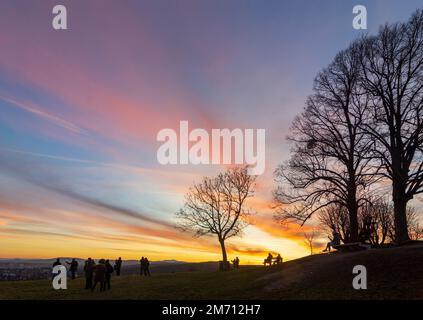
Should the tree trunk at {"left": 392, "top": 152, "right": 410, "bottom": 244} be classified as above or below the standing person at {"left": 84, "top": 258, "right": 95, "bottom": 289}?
above

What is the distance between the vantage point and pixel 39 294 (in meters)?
24.5

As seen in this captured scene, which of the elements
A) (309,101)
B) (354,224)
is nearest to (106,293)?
(354,224)

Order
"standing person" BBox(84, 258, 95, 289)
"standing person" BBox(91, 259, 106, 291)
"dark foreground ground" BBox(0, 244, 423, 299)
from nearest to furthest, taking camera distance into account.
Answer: "dark foreground ground" BBox(0, 244, 423, 299), "standing person" BBox(91, 259, 106, 291), "standing person" BBox(84, 258, 95, 289)

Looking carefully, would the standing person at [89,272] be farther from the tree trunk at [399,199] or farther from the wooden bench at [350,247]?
the tree trunk at [399,199]

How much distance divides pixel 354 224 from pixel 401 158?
7063mm

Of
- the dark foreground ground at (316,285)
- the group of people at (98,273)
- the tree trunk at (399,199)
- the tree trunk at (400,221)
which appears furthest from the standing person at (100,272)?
the tree trunk at (400,221)

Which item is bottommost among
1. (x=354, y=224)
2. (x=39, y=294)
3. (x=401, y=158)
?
(x=39, y=294)

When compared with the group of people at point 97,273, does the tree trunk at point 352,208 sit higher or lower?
higher

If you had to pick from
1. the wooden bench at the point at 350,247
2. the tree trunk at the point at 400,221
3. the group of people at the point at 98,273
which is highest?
the tree trunk at the point at 400,221

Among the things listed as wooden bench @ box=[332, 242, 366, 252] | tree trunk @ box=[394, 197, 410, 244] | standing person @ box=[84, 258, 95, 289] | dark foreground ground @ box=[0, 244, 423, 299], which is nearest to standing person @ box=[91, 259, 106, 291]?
standing person @ box=[84, 258, 95, 289]

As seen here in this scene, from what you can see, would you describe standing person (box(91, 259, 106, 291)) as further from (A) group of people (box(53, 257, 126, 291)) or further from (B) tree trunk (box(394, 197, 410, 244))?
(B) tree trunk (box(394, 197, 410, 244))

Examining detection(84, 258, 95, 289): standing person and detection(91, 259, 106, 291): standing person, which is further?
detection(84, 258, 95, 289): standing person
